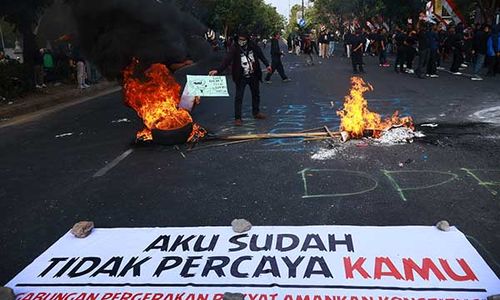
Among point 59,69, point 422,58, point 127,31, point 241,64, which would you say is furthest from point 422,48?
point 59,69

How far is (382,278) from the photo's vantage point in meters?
3.00

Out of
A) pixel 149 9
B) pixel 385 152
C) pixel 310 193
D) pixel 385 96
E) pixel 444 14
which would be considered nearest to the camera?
pixel 310 193

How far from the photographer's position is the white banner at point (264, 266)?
115 inches

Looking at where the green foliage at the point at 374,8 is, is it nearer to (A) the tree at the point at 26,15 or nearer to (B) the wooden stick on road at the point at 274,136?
(A) the tree at the point at 26,15

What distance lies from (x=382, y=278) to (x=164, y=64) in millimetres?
6338

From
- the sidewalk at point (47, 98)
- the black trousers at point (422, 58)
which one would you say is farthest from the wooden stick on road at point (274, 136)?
the black trousers at point (422, 58)

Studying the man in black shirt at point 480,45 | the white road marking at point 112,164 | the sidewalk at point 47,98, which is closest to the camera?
the white road marking at point 112,164

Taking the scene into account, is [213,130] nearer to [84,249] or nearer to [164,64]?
[164,64]

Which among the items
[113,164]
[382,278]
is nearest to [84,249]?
[382,278]

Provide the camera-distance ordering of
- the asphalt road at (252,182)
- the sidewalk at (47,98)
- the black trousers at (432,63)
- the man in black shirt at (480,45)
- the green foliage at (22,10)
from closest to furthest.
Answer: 1. the asphalt road at (252,182)
2. the sidewalk at (47,98)
3. the green foliage at (22,10)
4. the man in black shirt at (480,45)
5. the black trousers at (432,63)

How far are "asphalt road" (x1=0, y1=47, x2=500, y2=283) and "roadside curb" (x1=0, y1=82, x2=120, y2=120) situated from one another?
3.26 metres

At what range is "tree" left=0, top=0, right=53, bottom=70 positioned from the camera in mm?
14330

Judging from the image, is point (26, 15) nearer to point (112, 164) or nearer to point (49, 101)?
point (49, 101)

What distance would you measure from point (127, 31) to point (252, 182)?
14.5 feet
